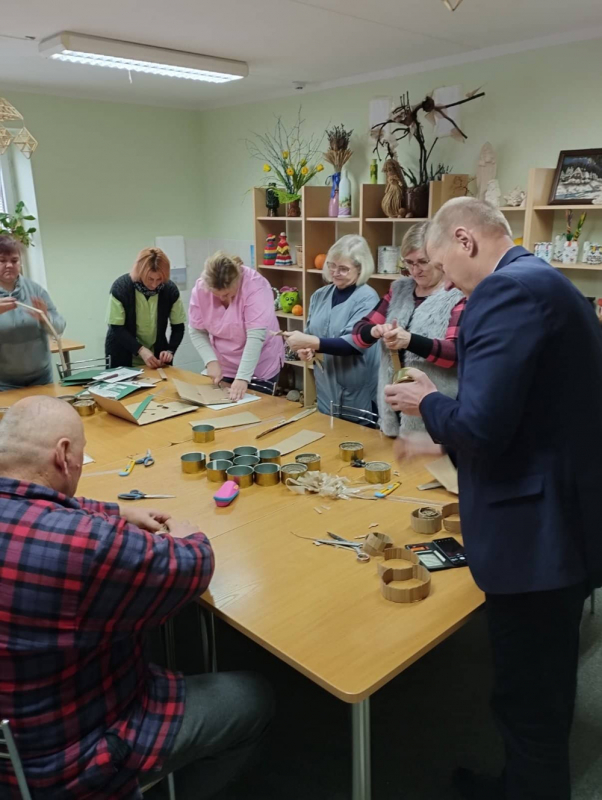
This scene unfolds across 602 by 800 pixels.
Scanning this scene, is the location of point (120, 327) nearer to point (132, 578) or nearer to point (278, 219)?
point (278, 219)

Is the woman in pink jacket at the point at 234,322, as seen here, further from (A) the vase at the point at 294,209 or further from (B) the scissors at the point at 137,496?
(A) the vase at the point at 294,209

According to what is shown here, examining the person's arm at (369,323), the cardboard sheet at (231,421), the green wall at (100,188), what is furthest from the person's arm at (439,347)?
the green wall at (100,188)

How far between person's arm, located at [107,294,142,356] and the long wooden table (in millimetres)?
1377

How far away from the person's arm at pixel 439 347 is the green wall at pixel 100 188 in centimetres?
413

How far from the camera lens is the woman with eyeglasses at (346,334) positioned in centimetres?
290

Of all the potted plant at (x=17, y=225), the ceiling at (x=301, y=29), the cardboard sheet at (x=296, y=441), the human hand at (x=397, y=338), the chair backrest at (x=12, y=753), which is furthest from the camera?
the potted plant at (x=17, y=225)

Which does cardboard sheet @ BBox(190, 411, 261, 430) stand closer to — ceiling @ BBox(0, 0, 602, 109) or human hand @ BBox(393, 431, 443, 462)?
human hand @ BBox(393, 431, 443, 462)

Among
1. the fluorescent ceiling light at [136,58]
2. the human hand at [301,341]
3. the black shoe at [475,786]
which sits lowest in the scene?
the black shoe at [475,786]

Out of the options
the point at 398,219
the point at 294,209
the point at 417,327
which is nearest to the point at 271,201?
the point at 294,209

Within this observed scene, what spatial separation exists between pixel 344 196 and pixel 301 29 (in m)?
1.36

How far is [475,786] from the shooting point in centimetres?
185

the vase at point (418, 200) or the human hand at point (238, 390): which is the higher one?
the vase at point (418, 200)

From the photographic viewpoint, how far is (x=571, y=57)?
3.55 meters

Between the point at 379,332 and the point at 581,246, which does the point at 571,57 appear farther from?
the point at 379,332
